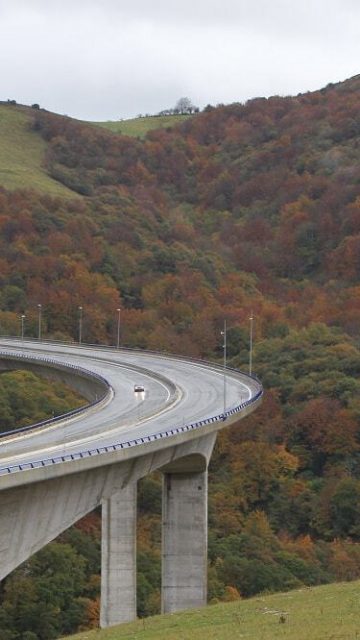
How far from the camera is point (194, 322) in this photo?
147 metres

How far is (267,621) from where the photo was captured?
3462 centimetres

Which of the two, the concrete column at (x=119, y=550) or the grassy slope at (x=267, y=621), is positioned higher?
Answer: the grassy slope at (x=267, y=621)

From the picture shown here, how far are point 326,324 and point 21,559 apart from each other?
10874cm

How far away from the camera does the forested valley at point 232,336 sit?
7606 cm

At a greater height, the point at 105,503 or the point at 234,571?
the point at 105,503

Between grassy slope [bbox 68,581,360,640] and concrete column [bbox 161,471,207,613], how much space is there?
72.2ft

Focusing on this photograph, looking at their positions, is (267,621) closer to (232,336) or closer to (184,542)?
(184,542)

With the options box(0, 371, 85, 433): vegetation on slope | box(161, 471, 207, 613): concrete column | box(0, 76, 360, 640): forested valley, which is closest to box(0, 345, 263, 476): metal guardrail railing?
box(161, 471, 207, 613): concrete column

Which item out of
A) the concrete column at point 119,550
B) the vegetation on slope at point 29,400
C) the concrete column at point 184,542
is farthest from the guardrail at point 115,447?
the vegetation on slope at point 29,400

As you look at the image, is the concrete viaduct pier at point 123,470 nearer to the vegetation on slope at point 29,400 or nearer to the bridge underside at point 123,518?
the bridge underside at point 123,518

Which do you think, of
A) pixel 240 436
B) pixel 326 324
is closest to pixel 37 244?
pixel 326 324

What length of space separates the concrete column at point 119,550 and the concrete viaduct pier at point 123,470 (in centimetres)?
5

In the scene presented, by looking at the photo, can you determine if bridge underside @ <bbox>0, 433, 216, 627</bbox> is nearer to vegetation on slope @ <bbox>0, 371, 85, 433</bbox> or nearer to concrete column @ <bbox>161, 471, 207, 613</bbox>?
concrete column @ <bbox>161, 471, 207, 613</bbox>

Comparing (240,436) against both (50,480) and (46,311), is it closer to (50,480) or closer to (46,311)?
(46,311)
